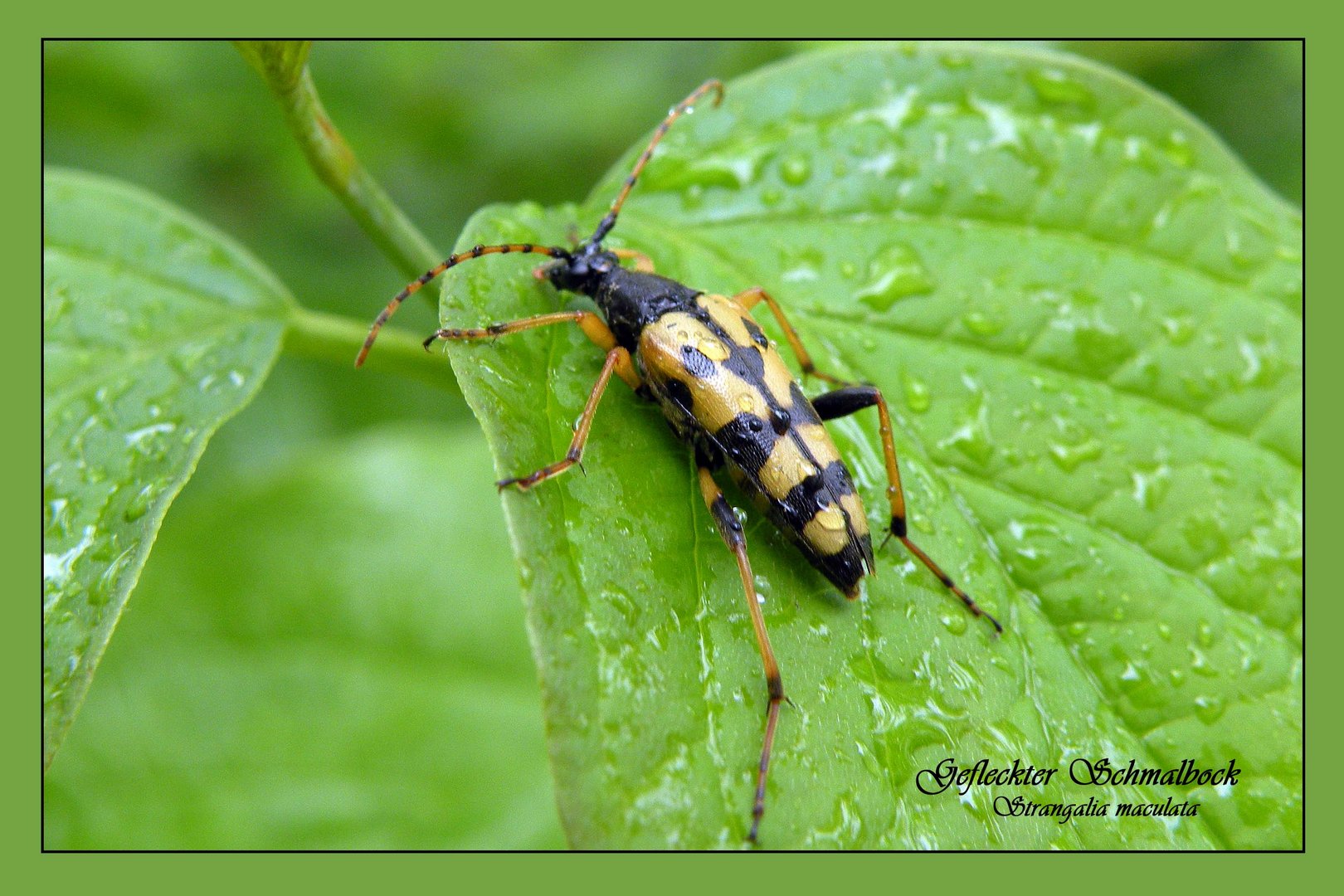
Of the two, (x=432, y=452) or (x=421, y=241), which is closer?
(x=421, y=241)

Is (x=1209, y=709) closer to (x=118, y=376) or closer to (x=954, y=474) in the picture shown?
(x=954, y=474)

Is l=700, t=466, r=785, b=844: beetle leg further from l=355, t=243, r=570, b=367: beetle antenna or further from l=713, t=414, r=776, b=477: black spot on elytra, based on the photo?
l=355, t=243, r=570, b=367: beetle antenna

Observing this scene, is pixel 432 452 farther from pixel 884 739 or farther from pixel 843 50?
pixel 884 739

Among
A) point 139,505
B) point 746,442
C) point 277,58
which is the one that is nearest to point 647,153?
point 746,442

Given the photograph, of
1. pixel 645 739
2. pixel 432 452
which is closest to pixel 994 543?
pixel 645 739

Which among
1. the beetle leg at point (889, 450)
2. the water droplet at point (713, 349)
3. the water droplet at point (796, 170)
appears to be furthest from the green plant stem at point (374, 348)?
the water droplet at point (796, 170)

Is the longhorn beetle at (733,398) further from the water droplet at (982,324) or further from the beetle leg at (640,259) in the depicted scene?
the water droplet at (982,324)
